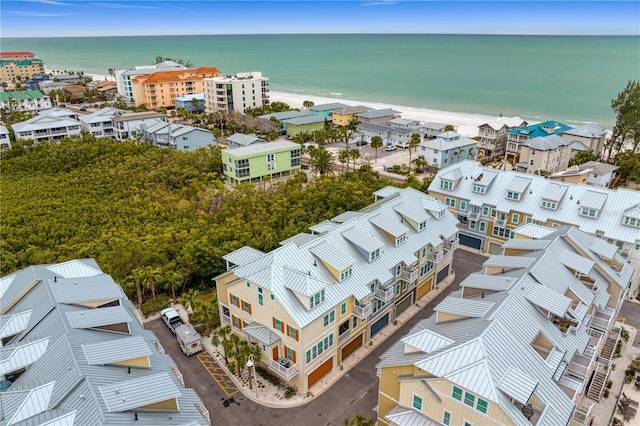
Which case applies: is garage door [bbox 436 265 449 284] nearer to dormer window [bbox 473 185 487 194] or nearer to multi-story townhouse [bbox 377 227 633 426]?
dormer window [bbox 473 185 487 194]

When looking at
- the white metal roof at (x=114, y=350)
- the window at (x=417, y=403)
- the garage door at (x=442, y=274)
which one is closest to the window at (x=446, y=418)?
the window at (x=417, y=403)

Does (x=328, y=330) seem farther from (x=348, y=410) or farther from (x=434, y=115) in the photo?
(x=434, y=115)

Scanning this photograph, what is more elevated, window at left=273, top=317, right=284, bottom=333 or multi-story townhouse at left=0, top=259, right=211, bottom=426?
multi-story townhouse at left=0, top=259, right=211, bottom=426

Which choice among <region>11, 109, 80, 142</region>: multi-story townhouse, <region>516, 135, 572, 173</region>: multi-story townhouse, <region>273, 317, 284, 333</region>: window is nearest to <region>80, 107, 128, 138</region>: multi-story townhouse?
<region>11, 109, 80, 142</region>: multi-story townhouse

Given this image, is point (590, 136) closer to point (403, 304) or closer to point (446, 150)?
point (446, 150)

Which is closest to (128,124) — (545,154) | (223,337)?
(223,337)

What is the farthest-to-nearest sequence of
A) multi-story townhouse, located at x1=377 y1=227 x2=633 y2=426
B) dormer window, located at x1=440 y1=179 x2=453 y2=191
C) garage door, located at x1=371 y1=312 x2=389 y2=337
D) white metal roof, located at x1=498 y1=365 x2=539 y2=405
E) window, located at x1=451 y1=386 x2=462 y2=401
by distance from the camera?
1. dormer window, located at x1=440 y1=179 x2=453 y2=191
2. garage door, located at x1=371 y1=312 x2=389 y2=337
3. window, located at x1=451 y1=386 x2=462 y2=401
4. multi-story townhouse, located at x1=377 y1=227 x2=633 y2=426
5. white metal roof, located at x1=498 y1=365 x2=539 y2=405
